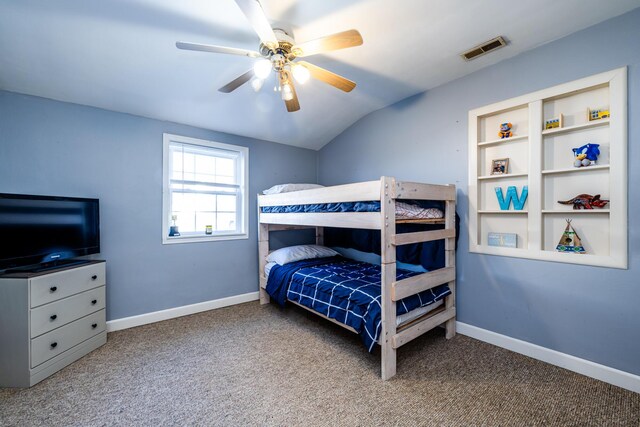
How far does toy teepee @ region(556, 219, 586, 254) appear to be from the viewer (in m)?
1.92

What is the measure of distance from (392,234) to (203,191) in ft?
7.91

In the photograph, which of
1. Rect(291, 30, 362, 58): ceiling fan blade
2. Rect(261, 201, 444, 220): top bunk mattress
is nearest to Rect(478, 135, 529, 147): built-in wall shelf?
Rect(261, 201, 444, 220): top bunk mattress

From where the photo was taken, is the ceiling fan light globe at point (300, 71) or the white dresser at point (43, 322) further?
the white dresser at point (43, 322)

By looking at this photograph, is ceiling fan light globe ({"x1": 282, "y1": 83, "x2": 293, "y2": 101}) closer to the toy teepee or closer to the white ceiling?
the white ceiling

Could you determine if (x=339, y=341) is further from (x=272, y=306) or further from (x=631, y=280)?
(x=631, y=280)

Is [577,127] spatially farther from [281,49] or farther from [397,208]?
[281,49]

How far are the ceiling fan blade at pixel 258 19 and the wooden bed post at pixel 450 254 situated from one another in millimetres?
1914

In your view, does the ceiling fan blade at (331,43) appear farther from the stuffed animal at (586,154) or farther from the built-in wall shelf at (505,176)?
the stuffed animal at (586,154)

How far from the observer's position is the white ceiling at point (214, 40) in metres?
1.67

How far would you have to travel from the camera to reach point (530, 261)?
2121mm

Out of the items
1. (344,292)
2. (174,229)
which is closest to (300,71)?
(344,292)

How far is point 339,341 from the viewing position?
240cm

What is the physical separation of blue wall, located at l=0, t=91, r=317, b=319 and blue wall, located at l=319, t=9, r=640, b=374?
225 centimetres

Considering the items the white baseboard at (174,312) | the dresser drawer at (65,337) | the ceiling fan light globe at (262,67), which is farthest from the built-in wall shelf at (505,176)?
the dresser drawer at (65,337)
